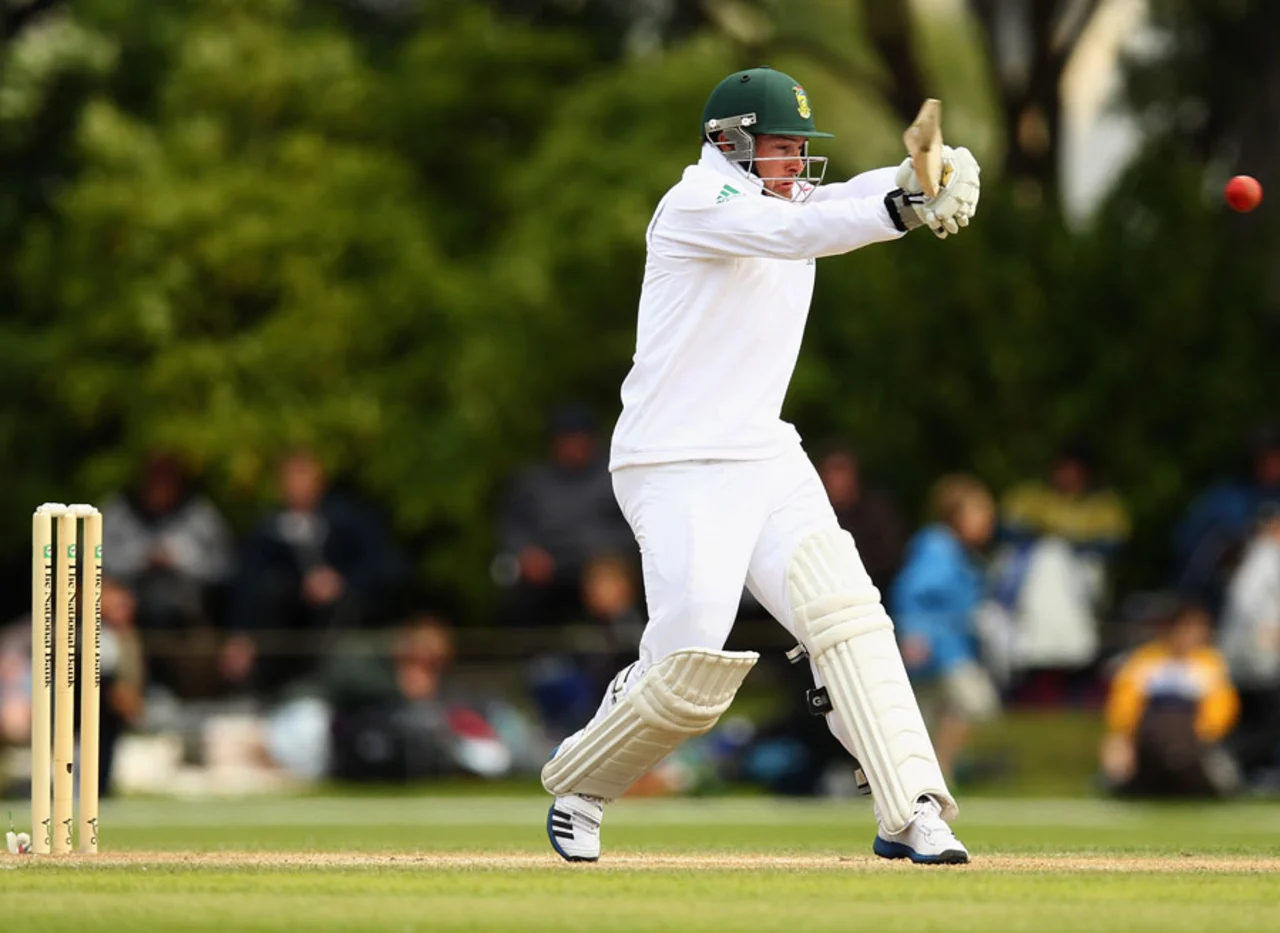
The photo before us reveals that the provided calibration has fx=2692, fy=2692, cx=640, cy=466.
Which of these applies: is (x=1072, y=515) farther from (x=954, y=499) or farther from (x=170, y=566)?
(x=170, y=566)

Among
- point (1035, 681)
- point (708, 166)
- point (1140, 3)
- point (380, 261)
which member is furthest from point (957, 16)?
point (708, 166)

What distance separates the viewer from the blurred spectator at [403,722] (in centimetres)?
1417

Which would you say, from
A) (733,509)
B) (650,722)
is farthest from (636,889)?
(733,509)

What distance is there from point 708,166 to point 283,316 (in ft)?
36.2

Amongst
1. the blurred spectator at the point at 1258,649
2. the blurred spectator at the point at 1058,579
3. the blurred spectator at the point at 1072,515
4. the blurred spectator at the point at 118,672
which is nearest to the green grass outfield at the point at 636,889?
the blurred spectator at the point at 118,672

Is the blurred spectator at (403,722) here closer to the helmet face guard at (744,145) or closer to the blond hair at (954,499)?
the blond hair at (954,499)

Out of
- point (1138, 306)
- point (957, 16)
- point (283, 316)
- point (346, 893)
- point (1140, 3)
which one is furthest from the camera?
point (957, 16)

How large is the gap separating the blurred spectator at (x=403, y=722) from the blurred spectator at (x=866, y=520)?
222 cm

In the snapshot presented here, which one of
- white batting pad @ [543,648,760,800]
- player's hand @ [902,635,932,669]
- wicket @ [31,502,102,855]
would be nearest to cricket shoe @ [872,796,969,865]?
white batting pad @ [543,648,760,800]

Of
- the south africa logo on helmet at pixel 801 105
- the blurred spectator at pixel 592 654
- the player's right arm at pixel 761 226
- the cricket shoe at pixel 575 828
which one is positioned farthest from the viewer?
the blurred spectator at pixel 592 654

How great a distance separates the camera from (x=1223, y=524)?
47.9ft

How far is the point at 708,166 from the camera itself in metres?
7.80

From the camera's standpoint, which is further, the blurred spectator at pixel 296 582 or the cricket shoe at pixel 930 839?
the blurred spectator at pixel 296 582

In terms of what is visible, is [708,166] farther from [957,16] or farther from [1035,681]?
[957,16]
